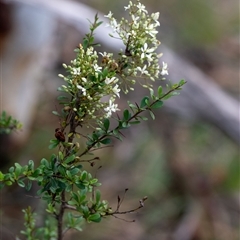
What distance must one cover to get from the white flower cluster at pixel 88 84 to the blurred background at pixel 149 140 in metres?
1.16

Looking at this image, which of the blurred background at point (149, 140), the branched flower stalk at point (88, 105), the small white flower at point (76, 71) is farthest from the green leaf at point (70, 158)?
the blurred background at point (149, 140)

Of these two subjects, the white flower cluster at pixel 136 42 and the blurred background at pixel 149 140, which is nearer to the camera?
the white flower cluster at pixel 136 42

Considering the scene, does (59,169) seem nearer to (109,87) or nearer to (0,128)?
(109,87)

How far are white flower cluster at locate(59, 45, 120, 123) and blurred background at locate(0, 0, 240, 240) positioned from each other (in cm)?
116

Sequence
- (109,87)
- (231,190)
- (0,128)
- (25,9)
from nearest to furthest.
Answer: (109,87) → (0,128) → (25,9) → (231,190)

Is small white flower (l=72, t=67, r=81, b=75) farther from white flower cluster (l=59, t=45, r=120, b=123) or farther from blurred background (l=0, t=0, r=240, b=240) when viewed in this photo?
blurred background (l=0, t=0, r=240, b=240)

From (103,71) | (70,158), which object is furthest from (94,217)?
(103,71)

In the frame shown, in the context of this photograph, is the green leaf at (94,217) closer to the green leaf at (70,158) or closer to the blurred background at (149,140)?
the green leaf at (70,158)

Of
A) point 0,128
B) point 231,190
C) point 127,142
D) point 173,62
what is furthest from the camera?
point 127,142

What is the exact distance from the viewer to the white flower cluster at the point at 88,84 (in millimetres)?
637

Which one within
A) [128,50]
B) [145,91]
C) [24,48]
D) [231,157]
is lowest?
[128,50]

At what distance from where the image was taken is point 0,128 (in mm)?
874

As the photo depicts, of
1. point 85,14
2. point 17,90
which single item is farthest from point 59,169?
point 17,90

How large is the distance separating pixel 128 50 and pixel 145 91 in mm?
2074
